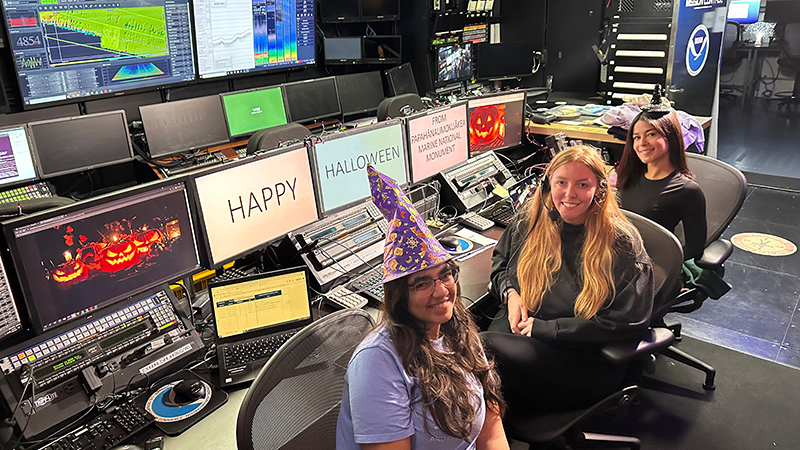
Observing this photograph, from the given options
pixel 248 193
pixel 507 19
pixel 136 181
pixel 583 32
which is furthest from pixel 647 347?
pixel 507 19

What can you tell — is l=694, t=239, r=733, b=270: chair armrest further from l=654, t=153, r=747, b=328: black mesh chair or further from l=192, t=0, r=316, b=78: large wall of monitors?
l=192, t=0, r=316, b=78: large wall of monitors

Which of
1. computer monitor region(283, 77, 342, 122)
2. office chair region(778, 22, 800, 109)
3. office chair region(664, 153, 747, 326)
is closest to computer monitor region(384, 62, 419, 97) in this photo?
computer monitor region(283, 77, 342, 122)

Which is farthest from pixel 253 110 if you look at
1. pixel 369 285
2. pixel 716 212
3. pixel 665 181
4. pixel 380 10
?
pixel 716 212

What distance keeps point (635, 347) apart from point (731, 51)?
6827 mm

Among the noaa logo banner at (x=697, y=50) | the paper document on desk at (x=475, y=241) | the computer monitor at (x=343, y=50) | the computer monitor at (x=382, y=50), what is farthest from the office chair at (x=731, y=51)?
the paper document on desk at (x=475, y=241)

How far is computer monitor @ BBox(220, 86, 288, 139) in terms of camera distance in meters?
4.25

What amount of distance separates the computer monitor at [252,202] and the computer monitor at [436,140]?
0.67 meters

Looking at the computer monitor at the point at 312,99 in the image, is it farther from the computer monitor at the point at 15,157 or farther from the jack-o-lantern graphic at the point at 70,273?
the jack-o-lantern graphic at the point at 70,273

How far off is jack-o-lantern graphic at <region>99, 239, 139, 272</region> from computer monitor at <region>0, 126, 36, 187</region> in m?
1.98

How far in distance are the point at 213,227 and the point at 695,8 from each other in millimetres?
4194

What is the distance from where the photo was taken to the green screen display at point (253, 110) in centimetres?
426

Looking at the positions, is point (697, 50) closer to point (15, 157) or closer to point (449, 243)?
point (449, 243)

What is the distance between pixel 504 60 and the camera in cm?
539

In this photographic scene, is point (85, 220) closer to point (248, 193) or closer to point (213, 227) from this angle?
point (213, 227)
